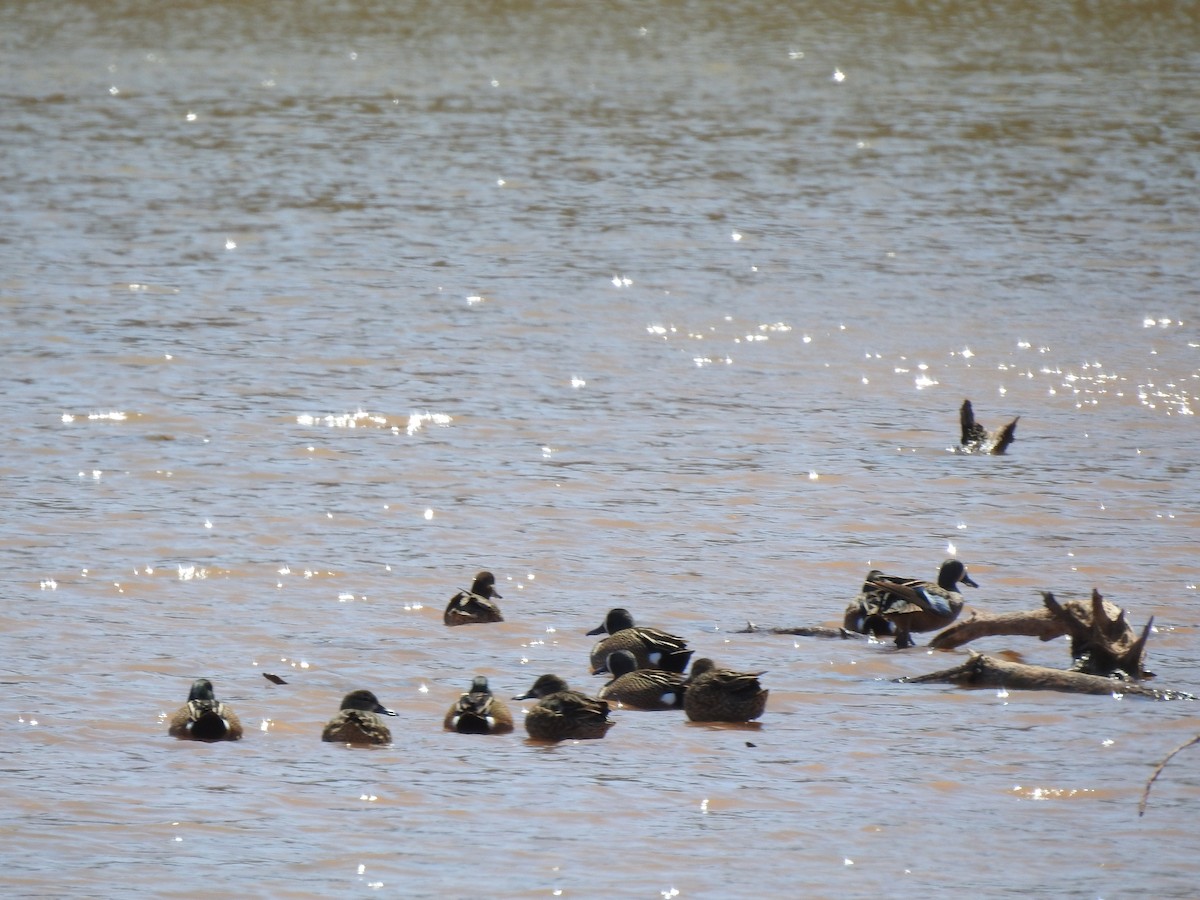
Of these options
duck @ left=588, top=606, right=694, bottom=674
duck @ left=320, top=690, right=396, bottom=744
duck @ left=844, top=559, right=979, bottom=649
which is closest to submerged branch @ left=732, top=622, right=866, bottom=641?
duck @ left=844, top=559, right=979, bottom=649

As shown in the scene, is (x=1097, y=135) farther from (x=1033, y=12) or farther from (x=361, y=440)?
(x=1033, y=12)

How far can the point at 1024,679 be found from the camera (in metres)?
10.1

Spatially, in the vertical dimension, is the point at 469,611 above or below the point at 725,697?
above

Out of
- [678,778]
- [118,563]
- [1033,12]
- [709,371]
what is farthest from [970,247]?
[1033,12]

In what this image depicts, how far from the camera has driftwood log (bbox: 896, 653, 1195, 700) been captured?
9.95 meters

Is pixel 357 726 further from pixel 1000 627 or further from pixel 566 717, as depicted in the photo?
pixel 1000 627

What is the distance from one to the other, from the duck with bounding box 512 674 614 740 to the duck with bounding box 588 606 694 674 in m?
0.63

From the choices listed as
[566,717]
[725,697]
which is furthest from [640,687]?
[566,717]

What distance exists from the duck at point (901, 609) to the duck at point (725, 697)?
1322 mm

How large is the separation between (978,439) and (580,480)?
2685mm

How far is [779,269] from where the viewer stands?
2264cm

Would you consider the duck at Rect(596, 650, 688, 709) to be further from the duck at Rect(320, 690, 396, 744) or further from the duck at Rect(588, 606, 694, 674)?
the duck at Rect(320, 690, 396, 744)

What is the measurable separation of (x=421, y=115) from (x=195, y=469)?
2327 centimetres

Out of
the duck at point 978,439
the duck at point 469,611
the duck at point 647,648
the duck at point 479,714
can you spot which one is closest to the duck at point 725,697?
the duck at point 647,648
